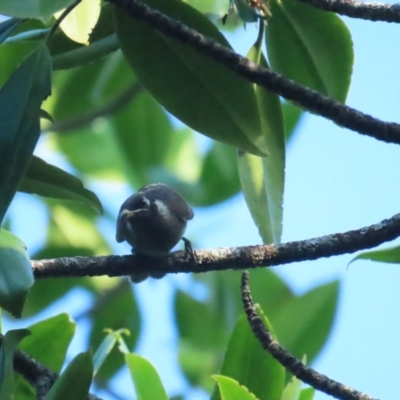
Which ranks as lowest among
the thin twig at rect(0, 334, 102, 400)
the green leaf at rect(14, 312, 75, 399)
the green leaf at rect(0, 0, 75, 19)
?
the thin twig at rect(0, 334, 102, 400)

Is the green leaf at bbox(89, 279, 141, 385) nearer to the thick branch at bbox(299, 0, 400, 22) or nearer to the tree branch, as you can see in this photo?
the tree branch

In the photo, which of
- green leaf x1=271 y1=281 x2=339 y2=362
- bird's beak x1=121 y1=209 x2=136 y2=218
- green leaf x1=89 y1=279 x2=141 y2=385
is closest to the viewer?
bird's beak x1=121 y1=209 x2=136 y2=218

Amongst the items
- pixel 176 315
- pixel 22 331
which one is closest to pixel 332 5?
pixel 22 331

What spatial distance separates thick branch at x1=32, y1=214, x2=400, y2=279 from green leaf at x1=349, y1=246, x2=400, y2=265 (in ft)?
0.21

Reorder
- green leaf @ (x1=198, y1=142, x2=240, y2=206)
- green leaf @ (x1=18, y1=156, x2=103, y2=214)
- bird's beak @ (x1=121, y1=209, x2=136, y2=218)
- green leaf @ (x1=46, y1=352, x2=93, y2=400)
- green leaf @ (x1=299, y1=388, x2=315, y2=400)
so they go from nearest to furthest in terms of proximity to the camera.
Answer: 1. green leaf @ (x1=46, y1=352, x2=93, y2=400)
2. green leaf @ (x1=18, y1=156, x2=103, y2=214)
3. green leaf @ (x1=299, y1=388, x2=315, y2=400)
4. bird's beak @ (x1=121, y1=209, x2=136, y2=218)
5. green leaf @ (x1=198, y1=142, x2=240, y2=206)

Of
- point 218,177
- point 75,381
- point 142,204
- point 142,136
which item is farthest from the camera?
point 142,136

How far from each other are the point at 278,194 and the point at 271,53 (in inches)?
8.6

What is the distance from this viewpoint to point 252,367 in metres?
1.22

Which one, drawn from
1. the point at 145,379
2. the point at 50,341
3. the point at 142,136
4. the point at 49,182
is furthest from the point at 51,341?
the point at 142,136

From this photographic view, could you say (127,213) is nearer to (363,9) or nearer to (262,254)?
(262,254)

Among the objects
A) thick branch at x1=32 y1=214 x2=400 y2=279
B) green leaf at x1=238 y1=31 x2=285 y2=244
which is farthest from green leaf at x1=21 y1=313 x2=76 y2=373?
green leaf at x1=238 y1=31 x2=285 y2=244

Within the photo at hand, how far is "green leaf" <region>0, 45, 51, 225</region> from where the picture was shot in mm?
886

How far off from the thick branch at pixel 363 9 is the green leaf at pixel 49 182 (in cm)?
41

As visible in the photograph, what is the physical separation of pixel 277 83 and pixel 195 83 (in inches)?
5.5
